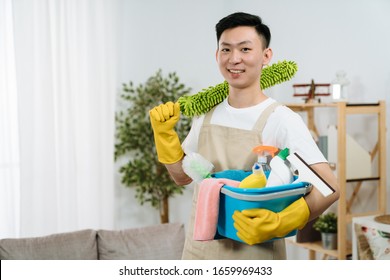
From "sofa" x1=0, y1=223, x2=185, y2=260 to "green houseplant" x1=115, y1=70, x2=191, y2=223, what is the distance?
0.45 metres

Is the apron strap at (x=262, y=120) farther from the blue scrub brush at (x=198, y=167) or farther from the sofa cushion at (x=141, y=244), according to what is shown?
the sofa cushion at (x=141, y=244)

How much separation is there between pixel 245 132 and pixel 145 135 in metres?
1.40

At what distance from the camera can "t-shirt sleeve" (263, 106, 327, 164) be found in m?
1.06

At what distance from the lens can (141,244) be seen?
1.99 metres

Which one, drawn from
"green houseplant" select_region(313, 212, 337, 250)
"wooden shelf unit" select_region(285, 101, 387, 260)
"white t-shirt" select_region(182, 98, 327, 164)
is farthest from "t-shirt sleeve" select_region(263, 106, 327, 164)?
"green houseplant" select_region(313, 212, 337, 250)

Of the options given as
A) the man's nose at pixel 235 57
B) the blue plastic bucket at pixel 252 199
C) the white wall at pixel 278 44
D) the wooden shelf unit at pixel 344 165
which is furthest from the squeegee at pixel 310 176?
the wooden shelf unit at pixel 344 165

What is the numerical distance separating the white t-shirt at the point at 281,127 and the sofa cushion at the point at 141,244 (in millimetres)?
957

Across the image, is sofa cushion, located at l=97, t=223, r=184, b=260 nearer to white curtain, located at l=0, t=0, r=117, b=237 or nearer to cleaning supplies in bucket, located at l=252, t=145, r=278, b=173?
white curtain, located at l=0, t=0, r=117, b=237

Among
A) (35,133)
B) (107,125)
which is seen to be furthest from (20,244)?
(107,125)

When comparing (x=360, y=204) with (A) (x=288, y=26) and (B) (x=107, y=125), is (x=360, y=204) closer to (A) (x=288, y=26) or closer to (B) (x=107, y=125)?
(A) (x=288, y=26)

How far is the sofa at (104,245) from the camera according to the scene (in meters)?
1.87

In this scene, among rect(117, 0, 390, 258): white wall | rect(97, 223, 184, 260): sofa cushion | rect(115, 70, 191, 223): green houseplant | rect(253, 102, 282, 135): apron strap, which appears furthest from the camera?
rect(115, 70, 191, 223): green houseplant

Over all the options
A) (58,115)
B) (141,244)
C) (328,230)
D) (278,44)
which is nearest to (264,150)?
(278,44)
